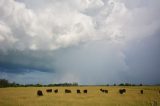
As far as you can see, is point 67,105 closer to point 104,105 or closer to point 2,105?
point 104,105

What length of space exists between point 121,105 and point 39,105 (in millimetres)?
9435

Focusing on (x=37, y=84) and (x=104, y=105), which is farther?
(x=37, y=84)

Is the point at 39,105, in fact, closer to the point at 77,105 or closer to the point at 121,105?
the point at 77,105

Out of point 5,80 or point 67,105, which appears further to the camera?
point 5,80

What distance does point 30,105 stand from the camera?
30594 mm

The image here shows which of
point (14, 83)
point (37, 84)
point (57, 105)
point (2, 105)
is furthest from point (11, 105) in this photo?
point (14, 83)

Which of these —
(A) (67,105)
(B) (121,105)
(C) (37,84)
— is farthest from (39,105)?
(C) (37,84)

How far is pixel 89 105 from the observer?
102 ft

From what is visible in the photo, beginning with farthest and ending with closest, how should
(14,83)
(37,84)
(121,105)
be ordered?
1. (14,83)
2. (37,84)
3. (121,105)

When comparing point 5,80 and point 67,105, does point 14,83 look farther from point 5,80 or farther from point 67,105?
point 67,105

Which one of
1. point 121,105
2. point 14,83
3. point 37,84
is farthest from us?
point 14,83

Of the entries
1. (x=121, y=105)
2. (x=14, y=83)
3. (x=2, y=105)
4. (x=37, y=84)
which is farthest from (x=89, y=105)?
(x=14, y=83)

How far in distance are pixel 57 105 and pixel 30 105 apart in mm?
3173

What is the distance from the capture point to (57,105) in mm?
30234
